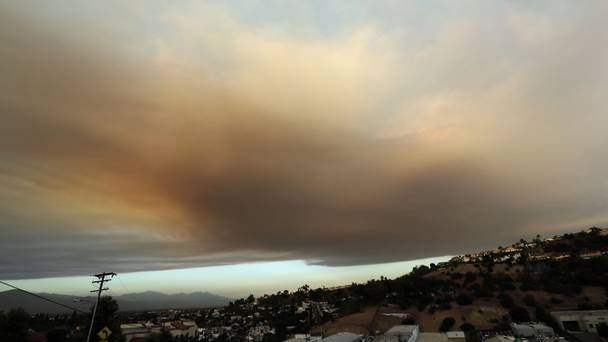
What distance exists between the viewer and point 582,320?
261 feet

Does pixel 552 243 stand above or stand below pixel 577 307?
above

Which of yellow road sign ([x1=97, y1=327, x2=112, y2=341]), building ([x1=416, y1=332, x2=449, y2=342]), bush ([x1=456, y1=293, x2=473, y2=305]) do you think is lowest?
building ([x1=416, y1=332, x2=449, y2=342])

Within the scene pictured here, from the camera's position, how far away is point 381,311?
389ft

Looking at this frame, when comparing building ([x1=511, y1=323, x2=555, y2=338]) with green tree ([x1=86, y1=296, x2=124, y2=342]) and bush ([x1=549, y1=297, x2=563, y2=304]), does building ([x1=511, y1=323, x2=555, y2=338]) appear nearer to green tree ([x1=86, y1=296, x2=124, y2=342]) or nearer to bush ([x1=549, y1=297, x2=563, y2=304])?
bush ([x1=549, y1=297, x2=563, y2=304])

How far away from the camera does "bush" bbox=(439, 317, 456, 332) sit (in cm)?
9424

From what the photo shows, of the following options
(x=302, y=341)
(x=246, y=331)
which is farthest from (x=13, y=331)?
(x=246, y=331)

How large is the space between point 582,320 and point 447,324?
2997 centimetres

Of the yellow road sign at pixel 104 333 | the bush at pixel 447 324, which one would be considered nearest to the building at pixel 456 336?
the bush at pixel 447 324

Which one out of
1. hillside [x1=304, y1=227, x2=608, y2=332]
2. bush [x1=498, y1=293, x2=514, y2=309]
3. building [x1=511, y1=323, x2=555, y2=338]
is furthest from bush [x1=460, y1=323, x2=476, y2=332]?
bush [x1=498, y1=293, x2=514, y2=309]

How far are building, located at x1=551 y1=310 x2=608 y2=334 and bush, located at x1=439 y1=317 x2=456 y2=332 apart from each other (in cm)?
2397

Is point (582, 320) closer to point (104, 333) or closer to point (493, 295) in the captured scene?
point (493, 295)

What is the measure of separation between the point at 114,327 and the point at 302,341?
39.5 m

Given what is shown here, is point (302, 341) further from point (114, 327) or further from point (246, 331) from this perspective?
point (246, 331)

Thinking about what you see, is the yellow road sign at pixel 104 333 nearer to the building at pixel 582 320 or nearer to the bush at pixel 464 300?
the building at pixel 582 320
